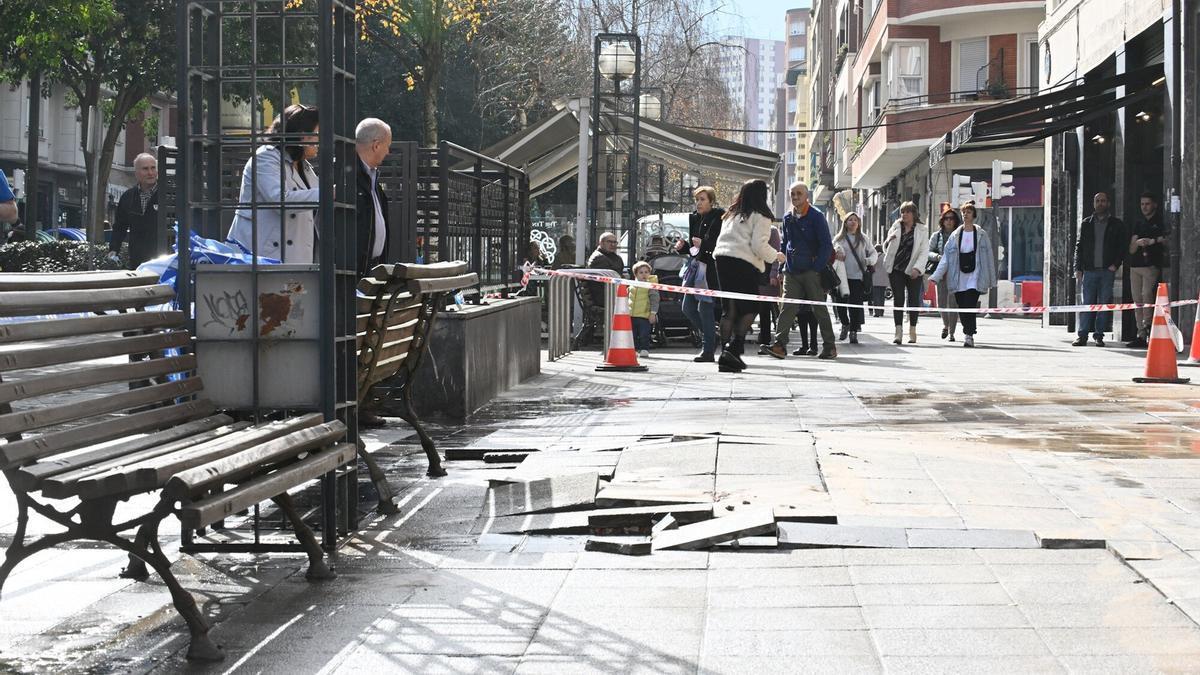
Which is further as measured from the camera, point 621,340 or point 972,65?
point 972,65

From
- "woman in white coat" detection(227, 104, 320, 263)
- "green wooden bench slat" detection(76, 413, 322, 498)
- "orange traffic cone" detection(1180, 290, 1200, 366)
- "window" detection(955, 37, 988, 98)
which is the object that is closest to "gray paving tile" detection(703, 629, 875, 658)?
"green wooden bench slat" detection(76, 413, 322, 498)

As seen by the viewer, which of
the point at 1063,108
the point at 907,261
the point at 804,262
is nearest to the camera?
the point at 804,262

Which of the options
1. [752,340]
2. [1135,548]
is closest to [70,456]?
[1135,548]

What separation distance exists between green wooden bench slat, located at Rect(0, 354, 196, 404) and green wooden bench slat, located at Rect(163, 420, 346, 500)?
0.50m

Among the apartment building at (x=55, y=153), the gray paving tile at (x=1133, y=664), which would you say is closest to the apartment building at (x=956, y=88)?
the apartment building at (x=55, y=153)

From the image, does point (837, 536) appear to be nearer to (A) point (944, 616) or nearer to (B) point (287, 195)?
(A) point (944, 616)

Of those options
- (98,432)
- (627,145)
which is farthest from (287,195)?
(627,145)

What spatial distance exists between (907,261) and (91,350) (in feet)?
55.3

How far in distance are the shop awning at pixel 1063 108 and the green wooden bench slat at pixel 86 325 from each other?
16.1m

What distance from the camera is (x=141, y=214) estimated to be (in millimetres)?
13062

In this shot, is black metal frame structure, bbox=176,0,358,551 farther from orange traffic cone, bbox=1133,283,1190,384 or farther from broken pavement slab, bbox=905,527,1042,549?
orange traffic cone, bbox=1133,283,1190,384

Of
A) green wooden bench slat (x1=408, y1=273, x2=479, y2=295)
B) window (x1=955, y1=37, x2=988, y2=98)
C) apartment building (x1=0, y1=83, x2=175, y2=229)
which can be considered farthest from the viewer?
apartment building (x1=0, y1=83, x2=175, y2=229)

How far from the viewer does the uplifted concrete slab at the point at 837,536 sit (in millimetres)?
5906

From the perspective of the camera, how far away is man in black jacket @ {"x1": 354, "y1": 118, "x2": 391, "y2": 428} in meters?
8.51
